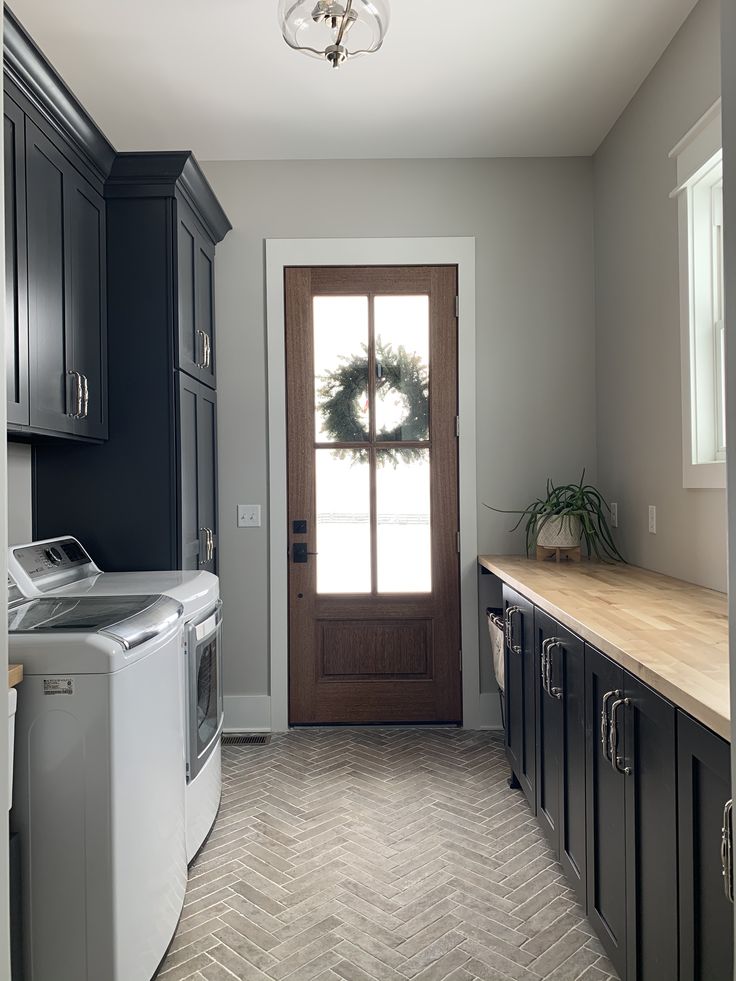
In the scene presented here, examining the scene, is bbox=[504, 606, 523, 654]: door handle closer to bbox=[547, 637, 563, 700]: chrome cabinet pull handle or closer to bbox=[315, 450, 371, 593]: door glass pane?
bbox=[547, 637, 563, 700]: chrome cabinet pull handle

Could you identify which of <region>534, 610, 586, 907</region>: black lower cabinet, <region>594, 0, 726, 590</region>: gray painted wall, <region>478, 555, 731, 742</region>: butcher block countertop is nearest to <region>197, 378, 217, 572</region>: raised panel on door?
<region>478, 555, 731, 742</region>: butcher block countertop

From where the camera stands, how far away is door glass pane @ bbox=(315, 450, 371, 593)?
3.80 meters

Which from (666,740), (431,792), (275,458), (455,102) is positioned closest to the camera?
(666,740)

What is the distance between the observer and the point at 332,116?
3.35 m

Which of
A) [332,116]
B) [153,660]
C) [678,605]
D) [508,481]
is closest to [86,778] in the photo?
[153,660]

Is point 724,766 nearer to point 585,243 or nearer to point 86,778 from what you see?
point 86,778

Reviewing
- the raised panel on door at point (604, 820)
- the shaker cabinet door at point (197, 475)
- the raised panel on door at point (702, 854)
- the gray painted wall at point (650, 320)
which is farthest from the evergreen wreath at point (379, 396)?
the raised panel on door at point (702, 854)

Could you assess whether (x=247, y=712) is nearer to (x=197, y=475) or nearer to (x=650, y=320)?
(x=197, y=475)

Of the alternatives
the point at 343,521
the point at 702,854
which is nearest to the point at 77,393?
the point at 343,521

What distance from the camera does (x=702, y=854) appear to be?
4.09 feet

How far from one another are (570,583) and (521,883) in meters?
0.98

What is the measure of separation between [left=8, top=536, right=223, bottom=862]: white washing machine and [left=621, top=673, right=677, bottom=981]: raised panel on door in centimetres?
138

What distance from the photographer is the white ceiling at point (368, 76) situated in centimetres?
260

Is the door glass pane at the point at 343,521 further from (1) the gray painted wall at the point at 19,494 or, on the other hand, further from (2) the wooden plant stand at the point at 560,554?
(1) the gray painted wall at the point at 19,494
